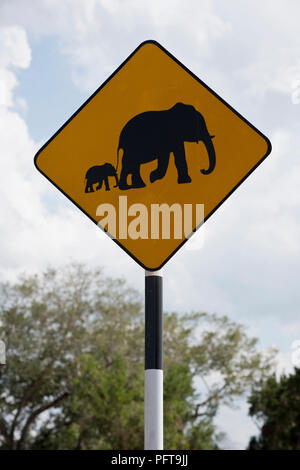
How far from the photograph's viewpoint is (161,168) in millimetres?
2025

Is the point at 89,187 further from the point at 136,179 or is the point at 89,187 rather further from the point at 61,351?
the point at 61,351

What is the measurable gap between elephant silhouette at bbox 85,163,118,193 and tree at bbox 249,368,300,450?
20.3m

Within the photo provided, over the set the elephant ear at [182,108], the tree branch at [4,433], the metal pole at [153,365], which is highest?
the tree branch at [4,433]

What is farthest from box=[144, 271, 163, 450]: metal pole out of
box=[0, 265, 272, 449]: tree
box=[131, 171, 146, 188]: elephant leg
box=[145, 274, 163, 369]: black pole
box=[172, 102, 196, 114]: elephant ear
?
box=[0, 265, 272, 449]: tree

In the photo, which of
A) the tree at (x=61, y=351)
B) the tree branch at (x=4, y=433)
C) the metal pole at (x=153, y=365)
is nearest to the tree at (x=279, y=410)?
A: the tree at (x=61, y=351)

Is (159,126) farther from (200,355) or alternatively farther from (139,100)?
(200,355)

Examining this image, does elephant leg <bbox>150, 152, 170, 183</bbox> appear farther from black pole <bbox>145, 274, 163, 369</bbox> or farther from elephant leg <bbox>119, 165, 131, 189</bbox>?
black pole <bbox>145, 274, 163, 369</bbox>

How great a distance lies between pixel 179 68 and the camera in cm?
209

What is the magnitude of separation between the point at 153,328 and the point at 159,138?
71 cm

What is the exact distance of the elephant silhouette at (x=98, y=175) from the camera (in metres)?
Result: 2.02

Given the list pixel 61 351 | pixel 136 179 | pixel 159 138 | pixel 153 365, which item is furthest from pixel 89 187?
pixel 61 351

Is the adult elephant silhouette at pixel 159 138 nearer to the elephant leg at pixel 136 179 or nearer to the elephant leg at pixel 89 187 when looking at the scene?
the elephant leg at pixel 136 179

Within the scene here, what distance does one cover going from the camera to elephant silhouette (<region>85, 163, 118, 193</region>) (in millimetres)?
2021
